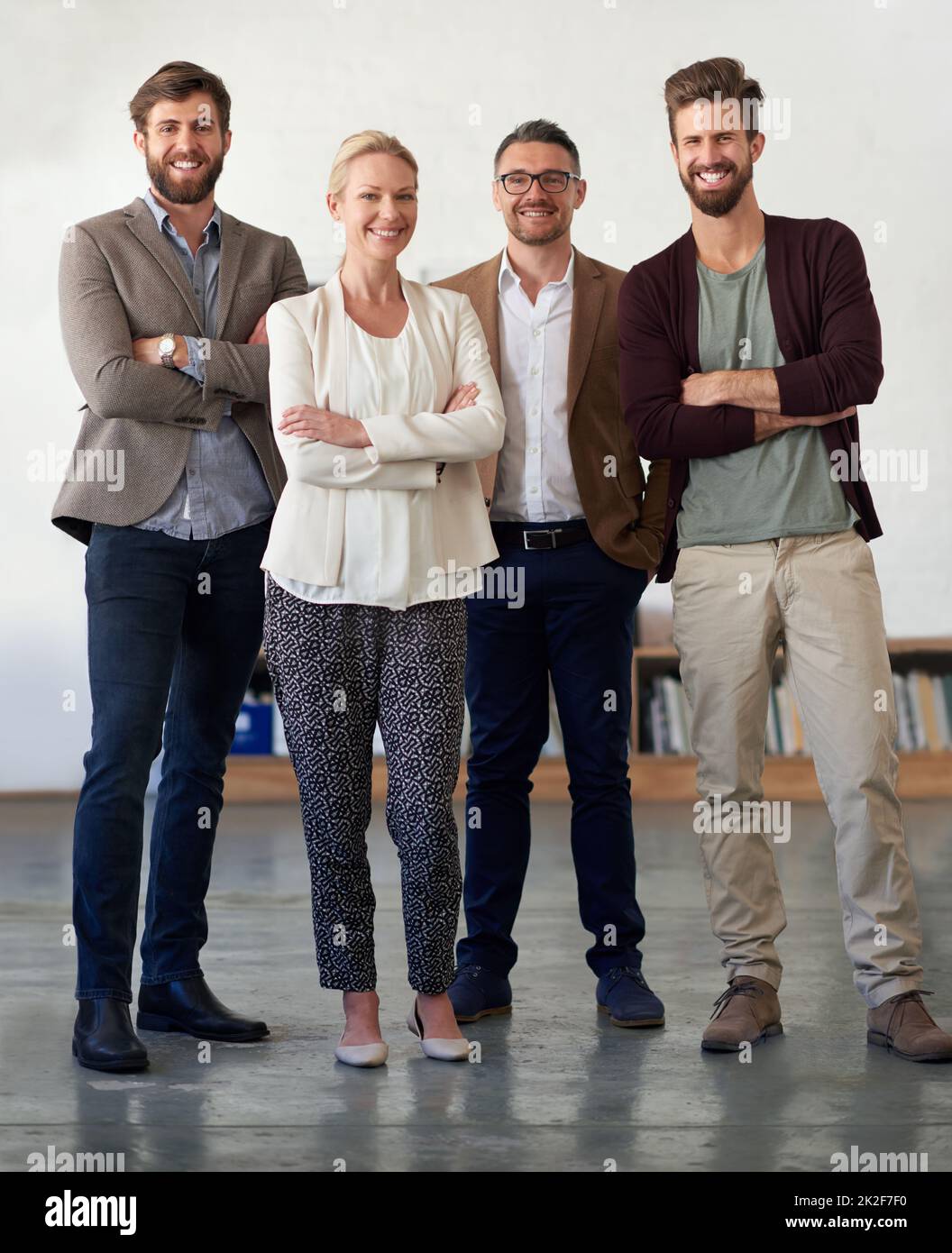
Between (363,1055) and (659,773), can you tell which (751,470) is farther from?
(659,773)

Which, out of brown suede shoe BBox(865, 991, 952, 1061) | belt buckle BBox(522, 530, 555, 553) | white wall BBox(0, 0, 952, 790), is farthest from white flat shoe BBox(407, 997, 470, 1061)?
white wall BBox(0, 0, 952, 790)

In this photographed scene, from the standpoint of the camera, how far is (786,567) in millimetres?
2664

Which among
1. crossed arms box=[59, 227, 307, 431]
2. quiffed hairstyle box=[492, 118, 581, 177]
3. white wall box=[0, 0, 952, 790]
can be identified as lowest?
crossed arms box=[59, 227, 307, 431]

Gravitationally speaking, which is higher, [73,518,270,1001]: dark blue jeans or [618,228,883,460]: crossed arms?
[618,228,883,460]: crossed arms

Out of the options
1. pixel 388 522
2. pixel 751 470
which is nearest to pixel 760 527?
pixel 751 470

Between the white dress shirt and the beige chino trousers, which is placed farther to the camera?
the white dress shirt

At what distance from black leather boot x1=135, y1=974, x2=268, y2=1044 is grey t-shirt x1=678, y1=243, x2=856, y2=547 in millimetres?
1249

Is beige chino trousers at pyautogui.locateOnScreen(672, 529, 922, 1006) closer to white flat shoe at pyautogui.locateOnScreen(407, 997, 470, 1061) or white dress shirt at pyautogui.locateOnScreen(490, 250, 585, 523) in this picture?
white dress shirt at pyautogui.locateOnScreen(490, 250, 585, 523)

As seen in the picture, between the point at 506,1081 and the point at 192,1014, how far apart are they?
2.19 feet

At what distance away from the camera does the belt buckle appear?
2.87 metres

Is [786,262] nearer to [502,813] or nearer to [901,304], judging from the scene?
[502,813]
